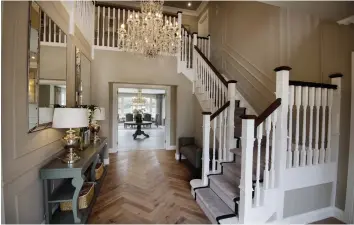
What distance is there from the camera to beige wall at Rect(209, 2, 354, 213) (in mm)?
2512

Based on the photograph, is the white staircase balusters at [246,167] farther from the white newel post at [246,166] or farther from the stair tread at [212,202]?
the stair tread at [212,202]

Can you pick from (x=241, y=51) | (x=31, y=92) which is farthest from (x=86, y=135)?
(x=241, y=51)

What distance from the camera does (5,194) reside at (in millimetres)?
1419

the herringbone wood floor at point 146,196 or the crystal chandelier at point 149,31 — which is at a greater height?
the crystal chandelier at point 149,31

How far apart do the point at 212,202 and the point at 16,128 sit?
2.36 metres

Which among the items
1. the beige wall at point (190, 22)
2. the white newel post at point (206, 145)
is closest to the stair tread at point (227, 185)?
the white newel post at point (206, 145)

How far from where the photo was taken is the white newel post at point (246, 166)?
1.95 metres

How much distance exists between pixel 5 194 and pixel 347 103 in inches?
150

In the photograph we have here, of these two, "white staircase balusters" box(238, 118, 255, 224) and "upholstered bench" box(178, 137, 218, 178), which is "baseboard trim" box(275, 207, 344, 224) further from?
"upholstered bench" box(178, 137, 218, 178)

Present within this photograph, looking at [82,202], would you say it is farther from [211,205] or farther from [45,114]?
[211,205]

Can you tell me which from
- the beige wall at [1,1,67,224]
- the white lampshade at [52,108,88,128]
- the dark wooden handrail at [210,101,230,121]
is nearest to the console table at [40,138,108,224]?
the beige wall at [1,1,67,224]

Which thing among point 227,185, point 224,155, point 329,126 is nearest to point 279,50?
point 329,126

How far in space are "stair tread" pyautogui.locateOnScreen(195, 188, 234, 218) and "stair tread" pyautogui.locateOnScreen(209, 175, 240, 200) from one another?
0.18 meters

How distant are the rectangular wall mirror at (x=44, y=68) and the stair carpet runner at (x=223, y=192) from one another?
225cm
